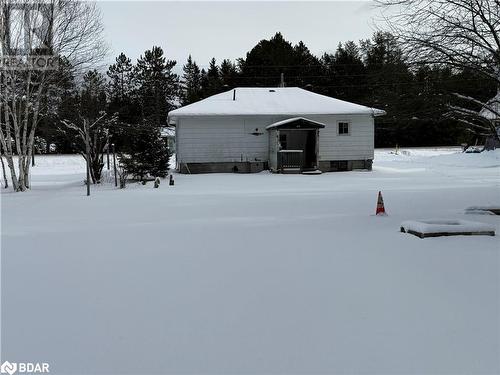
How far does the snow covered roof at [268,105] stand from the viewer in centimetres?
2885

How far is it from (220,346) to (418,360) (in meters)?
1.50

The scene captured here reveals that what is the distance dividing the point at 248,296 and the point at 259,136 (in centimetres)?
2448

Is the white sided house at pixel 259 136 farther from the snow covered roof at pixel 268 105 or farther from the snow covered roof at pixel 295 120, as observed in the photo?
the snow covered roof at pixel 295 120

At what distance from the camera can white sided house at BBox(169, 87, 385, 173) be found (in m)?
28.8

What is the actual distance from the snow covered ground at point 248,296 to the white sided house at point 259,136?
17.9 m

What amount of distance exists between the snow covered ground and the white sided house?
58.7 feet

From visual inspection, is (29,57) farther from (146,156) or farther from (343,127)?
(343,127)

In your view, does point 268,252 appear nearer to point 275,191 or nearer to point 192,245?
point 192,245

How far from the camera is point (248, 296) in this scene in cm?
529

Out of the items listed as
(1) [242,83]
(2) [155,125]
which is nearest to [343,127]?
(2) [155,125]

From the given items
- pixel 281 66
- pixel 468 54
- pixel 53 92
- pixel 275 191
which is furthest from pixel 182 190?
pixel 281 66

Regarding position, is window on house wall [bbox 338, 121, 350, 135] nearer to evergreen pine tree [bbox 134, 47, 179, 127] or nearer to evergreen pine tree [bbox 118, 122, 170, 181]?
evergreen pine tree [bbox 118, 122, 170, 181]

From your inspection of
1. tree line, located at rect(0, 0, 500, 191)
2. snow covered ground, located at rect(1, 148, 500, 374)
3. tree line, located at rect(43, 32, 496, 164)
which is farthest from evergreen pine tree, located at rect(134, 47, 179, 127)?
snow covered ground, located at rect(1, 148, 500, 374)

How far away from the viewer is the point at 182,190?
1859cm
